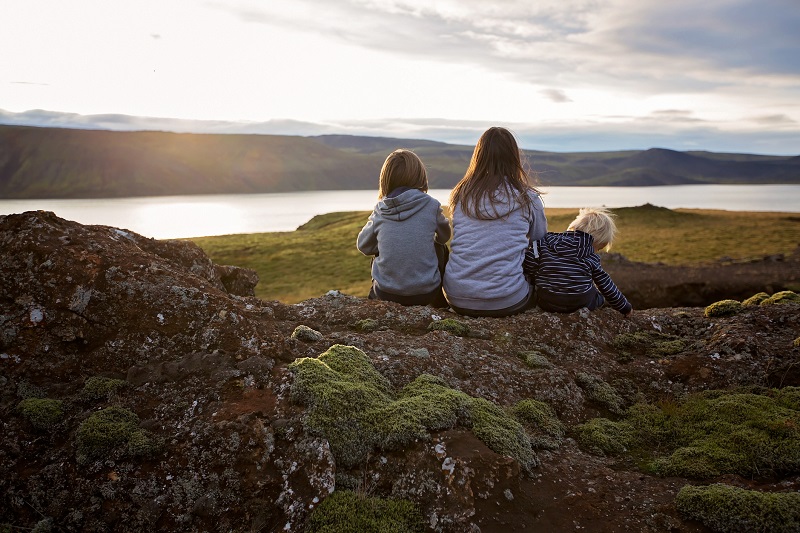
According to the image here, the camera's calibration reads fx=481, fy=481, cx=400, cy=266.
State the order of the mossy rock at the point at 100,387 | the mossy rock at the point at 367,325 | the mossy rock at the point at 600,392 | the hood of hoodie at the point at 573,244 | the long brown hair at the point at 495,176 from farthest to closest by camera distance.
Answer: the hood of hoodie at the point at 573,244, the long brown hair at the point at 495,176, the mossy rock at the point at 367,325, the mossy rock at the point at 600,392, the mossy rock at the point at 100,387

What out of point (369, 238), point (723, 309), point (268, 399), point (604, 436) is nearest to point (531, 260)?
point (369, 238)

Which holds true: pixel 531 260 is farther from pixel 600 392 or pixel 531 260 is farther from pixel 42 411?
pixel 42 411

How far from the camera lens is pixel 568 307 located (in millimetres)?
8680

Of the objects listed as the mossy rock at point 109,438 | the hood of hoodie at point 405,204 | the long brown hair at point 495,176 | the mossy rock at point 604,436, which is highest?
the long brown hair at point 495,176

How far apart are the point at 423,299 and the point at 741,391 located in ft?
16.9

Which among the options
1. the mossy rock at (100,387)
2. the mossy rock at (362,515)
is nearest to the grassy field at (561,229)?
the mossy rock at (100,387)

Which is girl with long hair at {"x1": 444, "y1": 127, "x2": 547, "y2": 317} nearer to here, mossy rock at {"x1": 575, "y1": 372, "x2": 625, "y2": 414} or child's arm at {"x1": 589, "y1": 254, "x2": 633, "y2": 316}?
child's arm at {"x1": 589, "y1": 254, "x2": 633, "y2": 316}

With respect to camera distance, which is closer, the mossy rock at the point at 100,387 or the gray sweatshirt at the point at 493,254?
the mossy rock at the point at 100,387

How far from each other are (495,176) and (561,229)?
5707 centimetres

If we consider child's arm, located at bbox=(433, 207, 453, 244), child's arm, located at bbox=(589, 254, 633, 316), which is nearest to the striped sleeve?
child's arm, located at bbox=(589, 254, 633, 316)

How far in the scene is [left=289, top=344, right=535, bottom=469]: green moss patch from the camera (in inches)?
191

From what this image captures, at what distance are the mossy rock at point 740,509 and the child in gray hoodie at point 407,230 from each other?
17.6 ft

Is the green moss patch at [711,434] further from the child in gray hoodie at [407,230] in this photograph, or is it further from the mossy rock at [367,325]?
the child in gray hoodie at [407,230]

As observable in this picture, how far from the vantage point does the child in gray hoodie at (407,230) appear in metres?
8.66
